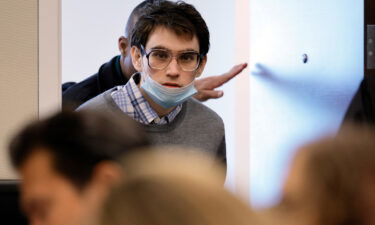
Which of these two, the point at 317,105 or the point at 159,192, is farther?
the point at 317,105

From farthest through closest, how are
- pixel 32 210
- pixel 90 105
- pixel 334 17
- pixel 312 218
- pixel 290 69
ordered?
pixel 290 69
pixel 334 17
pixel 90 105
pixel 32 210
pixel 312 218

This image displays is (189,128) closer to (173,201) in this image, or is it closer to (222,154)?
(222,154)

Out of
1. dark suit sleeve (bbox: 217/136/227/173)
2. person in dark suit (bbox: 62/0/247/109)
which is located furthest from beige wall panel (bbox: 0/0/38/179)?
person in dark suit (bbox: 62/0/247/109)

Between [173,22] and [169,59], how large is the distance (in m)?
0.11

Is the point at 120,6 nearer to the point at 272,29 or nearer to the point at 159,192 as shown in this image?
the point at 272,29

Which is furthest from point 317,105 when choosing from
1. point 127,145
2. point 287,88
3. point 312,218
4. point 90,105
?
point 312,218

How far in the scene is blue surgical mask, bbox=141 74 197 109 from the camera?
2051 mm

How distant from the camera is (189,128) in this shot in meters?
2.07

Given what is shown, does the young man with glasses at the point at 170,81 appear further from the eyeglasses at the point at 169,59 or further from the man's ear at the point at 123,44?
the man's ear at the point at 123,44

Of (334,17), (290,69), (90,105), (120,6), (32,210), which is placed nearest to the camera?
(32,210)

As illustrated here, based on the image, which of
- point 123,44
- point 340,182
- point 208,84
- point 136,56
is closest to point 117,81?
point 123,44

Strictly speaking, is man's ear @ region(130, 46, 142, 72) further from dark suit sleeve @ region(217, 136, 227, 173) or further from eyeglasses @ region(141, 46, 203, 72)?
dark suit sleeve @ region(217, 136, 227, 173)

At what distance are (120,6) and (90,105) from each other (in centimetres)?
Answer: 233

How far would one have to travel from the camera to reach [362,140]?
0.81 meters
